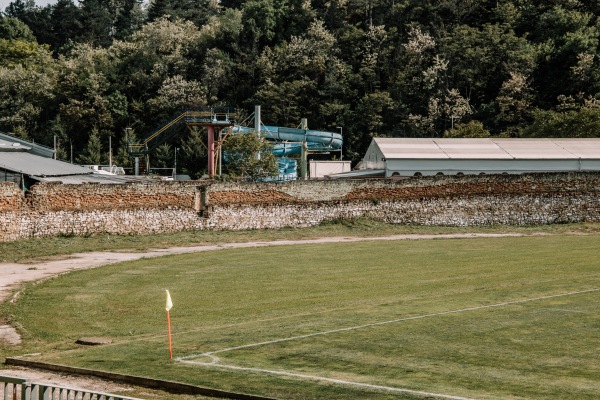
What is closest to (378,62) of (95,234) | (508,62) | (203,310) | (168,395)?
(508,62)

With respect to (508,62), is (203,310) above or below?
below

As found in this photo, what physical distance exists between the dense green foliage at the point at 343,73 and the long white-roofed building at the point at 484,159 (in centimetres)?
1866

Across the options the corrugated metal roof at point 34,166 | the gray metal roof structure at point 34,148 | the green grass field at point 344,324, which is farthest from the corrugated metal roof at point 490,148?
the green grass field at point 344,324

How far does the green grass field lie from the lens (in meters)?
15.1

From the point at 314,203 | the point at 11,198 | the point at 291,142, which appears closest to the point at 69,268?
the point at 11,198

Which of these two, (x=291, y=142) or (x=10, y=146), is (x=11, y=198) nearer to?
(x=10, y=146)

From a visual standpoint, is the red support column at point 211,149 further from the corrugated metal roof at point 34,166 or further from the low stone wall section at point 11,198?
the low stone wall section at point 11,198

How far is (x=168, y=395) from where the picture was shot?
14766 millimetres

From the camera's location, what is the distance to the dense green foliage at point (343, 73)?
327 ft

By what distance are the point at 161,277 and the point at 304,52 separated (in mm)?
83794

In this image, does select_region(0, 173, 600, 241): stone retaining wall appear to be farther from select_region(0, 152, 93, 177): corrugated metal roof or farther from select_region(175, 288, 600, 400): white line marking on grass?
select_region(175, 288, 600, 400): white line marking on grass

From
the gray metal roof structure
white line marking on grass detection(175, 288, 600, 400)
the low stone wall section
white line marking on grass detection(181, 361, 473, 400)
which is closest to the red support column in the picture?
the gray metal roof structure

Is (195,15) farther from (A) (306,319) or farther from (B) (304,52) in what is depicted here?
(A) (306,319)

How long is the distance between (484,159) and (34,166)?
32.6 metres
